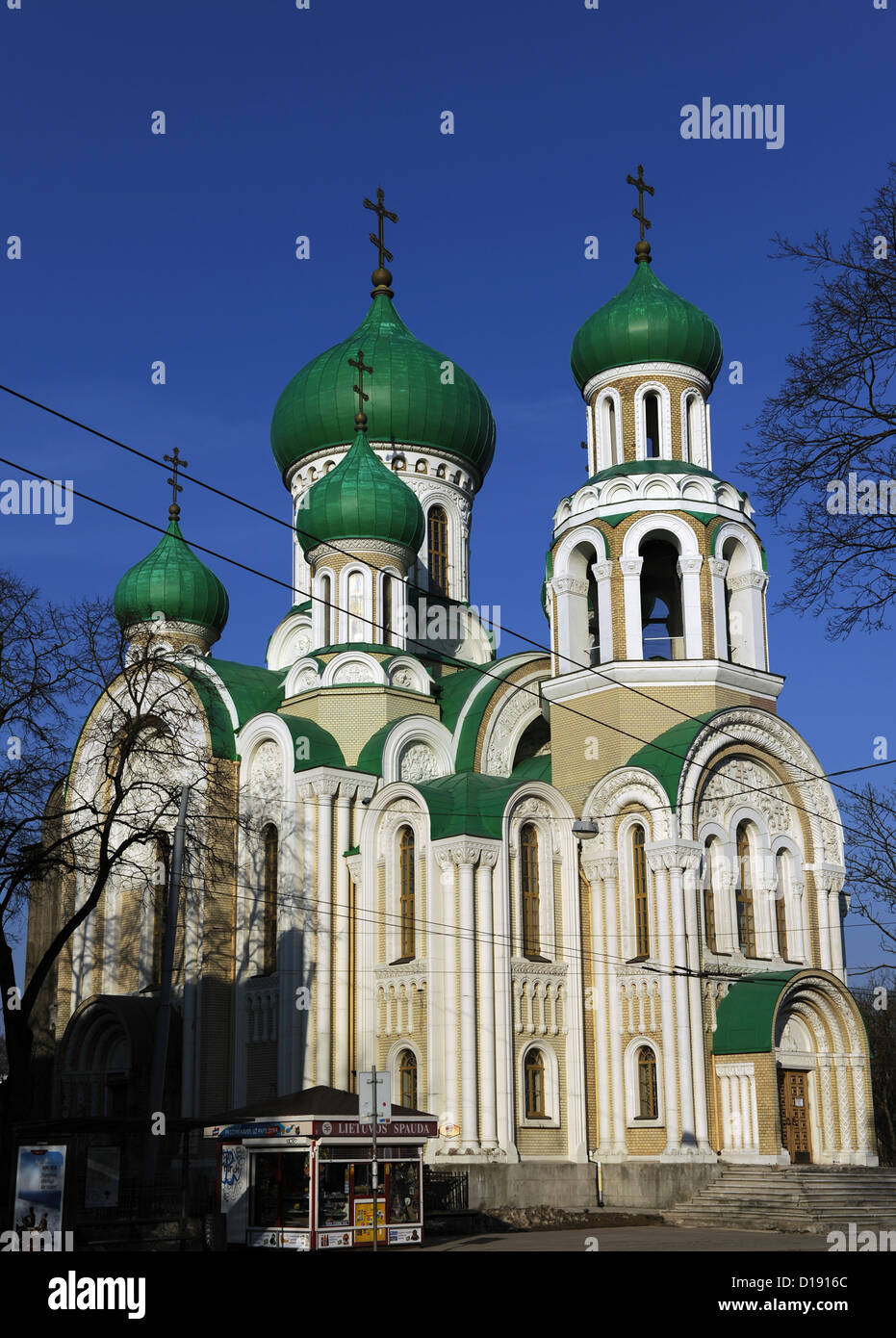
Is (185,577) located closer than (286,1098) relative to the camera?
No

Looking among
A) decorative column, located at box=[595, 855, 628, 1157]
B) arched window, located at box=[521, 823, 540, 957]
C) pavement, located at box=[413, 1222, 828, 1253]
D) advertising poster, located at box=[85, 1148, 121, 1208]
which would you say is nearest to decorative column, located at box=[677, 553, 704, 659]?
decorative column, located at box=[595, 855, 628, 1157]

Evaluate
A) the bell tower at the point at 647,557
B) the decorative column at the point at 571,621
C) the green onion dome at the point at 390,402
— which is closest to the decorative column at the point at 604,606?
the bell tower at the point at 647,557

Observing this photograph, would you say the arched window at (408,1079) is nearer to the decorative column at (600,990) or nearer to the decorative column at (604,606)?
the decorative column at (600,990)

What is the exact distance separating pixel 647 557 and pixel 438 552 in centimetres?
631

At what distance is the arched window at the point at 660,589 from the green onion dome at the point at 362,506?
4.49m

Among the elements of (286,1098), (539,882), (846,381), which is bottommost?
(286,1098)

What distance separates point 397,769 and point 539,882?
3.84 m

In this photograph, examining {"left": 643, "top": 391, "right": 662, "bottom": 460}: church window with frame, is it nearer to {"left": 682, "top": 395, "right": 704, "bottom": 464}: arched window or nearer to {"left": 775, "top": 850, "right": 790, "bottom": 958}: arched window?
{"left": 682, "top": 395, "right": 704, "bottom": 464}: arched window

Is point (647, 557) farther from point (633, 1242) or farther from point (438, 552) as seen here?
point (633, 1242)

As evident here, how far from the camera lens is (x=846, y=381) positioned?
11680 millimetres

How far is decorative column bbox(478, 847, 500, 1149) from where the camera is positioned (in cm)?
2422
